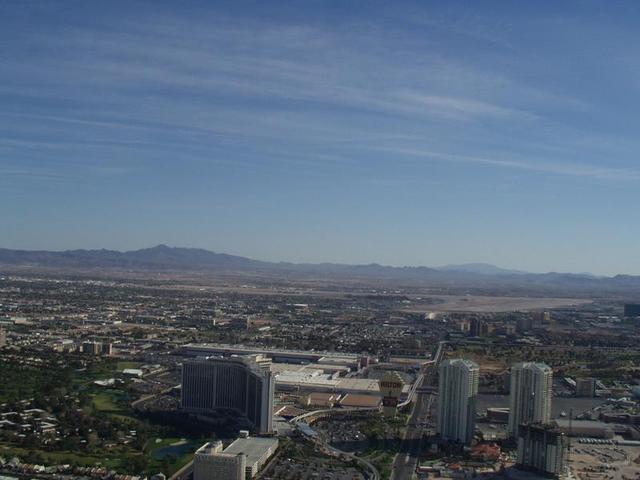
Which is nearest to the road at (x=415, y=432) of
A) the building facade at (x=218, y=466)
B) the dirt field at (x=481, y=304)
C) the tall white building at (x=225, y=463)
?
the tall white building at (x=225, y=463)

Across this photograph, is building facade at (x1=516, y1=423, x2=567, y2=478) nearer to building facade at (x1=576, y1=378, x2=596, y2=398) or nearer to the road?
the road

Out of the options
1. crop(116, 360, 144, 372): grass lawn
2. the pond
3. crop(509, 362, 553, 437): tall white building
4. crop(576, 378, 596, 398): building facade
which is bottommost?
the pond

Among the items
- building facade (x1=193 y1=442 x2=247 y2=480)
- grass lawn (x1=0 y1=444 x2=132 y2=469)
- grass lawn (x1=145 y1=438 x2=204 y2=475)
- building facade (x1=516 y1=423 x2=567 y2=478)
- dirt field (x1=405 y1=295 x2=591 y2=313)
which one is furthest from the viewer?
dirt field (x1=405 y1=295 x2=591 y2=313)

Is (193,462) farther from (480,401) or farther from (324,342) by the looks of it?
(324,342)

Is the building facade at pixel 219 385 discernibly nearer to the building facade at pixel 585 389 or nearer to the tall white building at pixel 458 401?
the tall white building at pixel 458 401

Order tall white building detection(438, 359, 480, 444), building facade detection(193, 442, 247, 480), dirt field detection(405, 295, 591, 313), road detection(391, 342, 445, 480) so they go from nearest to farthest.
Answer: building facade detection(193, 442, 247, 480) → road detection(391, 342, 445, 480) → tall white building detection(438, 359, 480, 444) → dirt field detection(405, 295, 591, 313)

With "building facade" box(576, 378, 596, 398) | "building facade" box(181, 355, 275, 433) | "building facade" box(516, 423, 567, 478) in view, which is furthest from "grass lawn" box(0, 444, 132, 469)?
"building facade" box(576, 378, 596, 398)

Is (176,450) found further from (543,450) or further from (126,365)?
(126,365)
